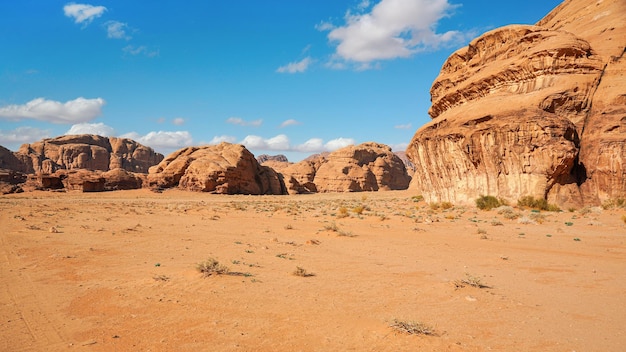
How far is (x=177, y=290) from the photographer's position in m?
6.93

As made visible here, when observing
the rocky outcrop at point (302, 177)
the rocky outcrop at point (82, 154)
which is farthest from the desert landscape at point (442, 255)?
the rocky outcrop at point (82, 154)

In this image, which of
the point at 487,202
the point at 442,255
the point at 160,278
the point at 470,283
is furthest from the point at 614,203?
the point at 160,278

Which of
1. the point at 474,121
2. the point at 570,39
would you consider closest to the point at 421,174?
the point at 474,121

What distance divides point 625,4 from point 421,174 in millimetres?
19368

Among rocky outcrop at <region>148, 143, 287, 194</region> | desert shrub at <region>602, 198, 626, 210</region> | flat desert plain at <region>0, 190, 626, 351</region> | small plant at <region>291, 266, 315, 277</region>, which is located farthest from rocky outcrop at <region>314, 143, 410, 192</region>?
small plant at <region>291, 266, 315, 277</region>

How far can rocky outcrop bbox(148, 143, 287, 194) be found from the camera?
174ft

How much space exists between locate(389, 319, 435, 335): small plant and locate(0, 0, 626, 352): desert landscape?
0.03m

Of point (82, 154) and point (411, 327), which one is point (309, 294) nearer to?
point (411, 327)

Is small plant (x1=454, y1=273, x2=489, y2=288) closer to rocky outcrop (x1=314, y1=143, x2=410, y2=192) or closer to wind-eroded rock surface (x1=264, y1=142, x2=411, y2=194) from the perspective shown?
wind-eroded rock surface (x1=264, y1=142, x2=411, y2=194)

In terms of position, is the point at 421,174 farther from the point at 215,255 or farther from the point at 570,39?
the point at 215,255

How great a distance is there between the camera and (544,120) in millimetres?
22109

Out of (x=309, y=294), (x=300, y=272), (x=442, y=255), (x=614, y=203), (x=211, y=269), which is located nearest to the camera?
(x=309, y=294)

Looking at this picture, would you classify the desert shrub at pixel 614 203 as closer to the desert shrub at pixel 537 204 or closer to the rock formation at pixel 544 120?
the rock formation at pixel 544 120

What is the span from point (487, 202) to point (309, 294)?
21057mm
